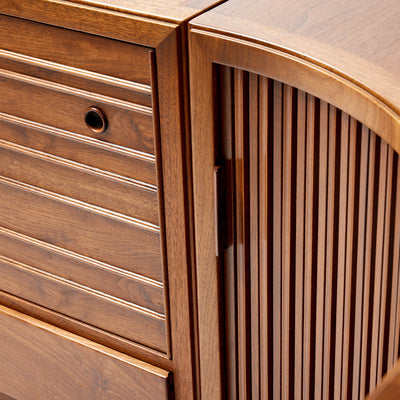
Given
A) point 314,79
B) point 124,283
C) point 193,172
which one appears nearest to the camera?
point 314,79

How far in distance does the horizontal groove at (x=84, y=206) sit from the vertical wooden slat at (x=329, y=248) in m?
0.18

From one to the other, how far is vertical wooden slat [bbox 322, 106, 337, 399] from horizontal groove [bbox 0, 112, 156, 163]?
0.18 meters

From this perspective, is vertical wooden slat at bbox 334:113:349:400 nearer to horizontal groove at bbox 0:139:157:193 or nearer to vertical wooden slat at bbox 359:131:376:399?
vertical wooden slat at bbox 359:131:376:399

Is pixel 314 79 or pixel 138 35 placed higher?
pixel 138 35

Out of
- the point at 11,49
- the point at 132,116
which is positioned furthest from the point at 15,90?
the point at 132,116

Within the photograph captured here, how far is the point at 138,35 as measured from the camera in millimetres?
657

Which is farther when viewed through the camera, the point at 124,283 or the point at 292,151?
the point at 124,283

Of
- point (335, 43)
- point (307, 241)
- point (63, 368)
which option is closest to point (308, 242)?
point (307, 241)

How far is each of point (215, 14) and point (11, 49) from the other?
0.76ft

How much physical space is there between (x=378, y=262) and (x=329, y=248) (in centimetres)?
5

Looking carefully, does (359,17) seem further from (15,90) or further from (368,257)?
(15,90)

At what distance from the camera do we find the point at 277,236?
68 cm

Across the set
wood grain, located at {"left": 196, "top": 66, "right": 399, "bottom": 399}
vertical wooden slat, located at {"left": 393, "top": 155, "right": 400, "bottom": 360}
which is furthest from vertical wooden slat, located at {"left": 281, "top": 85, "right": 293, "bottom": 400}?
vertical wooden slat, located at {"left": 393, "top": 155, "right": 400, "bottom": 360}

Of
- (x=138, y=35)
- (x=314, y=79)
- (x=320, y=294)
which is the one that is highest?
(x=138, y=35)
